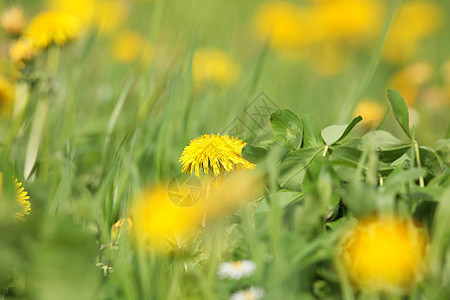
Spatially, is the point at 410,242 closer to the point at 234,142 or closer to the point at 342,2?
the point at 234,142

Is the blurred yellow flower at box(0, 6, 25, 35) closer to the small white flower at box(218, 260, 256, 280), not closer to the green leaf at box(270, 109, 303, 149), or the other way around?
the green leaf at box(270, 109, 303, 149)

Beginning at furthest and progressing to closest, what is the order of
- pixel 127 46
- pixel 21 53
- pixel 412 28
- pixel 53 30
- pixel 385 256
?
pixel 412 28 → pixel 127 46 → pixel 53 30 → pixel 21 53 → pixel 385 256

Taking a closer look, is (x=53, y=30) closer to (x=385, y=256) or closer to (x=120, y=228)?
(x=120, y=228)

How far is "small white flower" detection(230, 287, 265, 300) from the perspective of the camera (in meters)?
0.77

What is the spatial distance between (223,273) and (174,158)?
722 mm

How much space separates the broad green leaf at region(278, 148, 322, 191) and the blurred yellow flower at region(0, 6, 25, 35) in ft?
4.12

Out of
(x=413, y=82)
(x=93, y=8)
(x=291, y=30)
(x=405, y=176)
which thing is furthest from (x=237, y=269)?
(x=291, y=30)

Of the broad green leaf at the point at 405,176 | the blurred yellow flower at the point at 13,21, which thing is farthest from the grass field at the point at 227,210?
the blurred yellow flower at the point at 13,21

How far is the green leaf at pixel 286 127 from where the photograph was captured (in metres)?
1.06

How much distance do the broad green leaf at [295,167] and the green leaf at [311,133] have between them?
3 centimetres

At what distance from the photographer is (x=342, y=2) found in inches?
193

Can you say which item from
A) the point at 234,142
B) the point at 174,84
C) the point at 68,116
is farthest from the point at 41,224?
the point at 68,116

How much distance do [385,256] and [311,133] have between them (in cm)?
34

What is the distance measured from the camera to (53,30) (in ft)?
6.12
